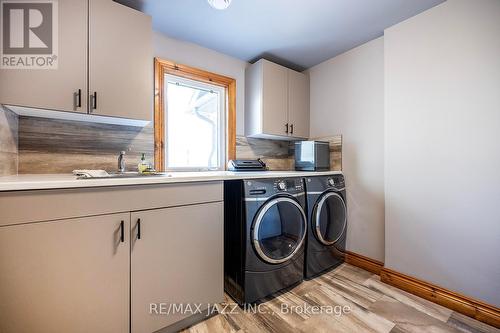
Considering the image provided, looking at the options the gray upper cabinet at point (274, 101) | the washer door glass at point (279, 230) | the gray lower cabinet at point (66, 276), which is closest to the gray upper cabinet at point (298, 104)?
the gray upper cabinet at point (274, 101)

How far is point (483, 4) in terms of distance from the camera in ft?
4.54

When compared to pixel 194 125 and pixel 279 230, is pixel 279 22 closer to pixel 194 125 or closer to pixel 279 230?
pixel 194 125

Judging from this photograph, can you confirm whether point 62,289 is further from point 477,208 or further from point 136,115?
point 477,208

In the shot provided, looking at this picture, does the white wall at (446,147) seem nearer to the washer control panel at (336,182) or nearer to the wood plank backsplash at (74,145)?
the washer control panel at (336,182)

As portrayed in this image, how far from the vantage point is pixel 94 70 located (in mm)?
1314

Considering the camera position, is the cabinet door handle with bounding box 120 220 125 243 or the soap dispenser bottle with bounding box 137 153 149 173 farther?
the soap dispenser bottle with bounding box 137 153 149 173

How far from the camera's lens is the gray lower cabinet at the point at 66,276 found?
849 millimetres

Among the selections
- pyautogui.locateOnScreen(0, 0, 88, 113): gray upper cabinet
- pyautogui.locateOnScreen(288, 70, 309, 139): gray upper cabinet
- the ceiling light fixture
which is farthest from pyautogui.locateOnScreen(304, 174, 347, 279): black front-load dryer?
pyautogui.locateOnScreen(0, 0, 88, 113): gray upper cabinet

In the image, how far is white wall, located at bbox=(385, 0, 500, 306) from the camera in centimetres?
137

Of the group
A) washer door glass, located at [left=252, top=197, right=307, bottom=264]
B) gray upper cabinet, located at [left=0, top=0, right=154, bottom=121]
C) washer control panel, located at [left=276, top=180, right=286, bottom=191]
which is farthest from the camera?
washer control panel, located at [left=276, top=180, right=286, bottom=191]

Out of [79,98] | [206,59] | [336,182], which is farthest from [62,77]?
[336,182]

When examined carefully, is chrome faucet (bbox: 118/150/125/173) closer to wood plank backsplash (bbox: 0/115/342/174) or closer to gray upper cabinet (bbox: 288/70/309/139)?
wood plank backsplash (bbox: 0/115/342/174)

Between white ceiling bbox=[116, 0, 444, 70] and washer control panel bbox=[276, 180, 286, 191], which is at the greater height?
white ceiling bbox=[116, 0, 444, 70]

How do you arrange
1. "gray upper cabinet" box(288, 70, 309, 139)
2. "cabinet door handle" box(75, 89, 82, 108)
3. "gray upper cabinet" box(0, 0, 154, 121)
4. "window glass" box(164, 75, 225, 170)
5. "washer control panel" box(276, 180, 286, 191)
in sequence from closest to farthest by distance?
"gray upper cabinet" box(0, 0, 154, 121) < "cabinet door handle" box(75, 89, 82, 108) < "washer control panel" box(276, 180, 286, 191) < "window glass" box(164, 75, 225, 170) < "gray upper cabinet" box(288, 70, 309, 139)
